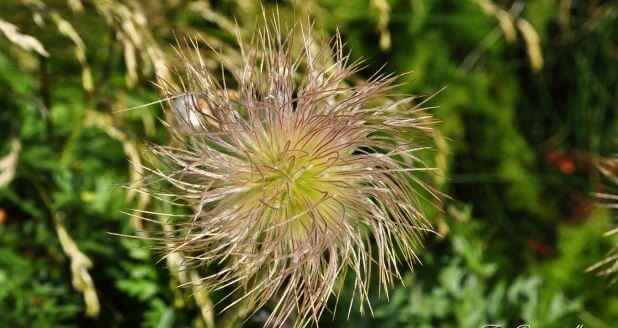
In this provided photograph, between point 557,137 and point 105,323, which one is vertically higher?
point 557,137

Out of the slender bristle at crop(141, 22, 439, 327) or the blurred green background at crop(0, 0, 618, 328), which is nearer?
the slender bristle at crop(141, 22, 439, 327)

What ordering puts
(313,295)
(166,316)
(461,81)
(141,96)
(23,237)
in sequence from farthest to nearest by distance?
(461,81), (141,96), (23,237), (166,316), (313,295)

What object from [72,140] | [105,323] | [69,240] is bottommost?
[105,323]

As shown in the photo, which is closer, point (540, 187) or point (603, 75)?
point (540, 187)

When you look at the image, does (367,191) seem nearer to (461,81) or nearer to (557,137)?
(461,81)

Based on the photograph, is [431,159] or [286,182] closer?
[286,182]

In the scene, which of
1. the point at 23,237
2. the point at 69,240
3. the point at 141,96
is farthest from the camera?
the point at 141,96

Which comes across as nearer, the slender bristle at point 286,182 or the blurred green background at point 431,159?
the slender bristle at point 286,182

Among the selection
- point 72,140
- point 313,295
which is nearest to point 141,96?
point 72,140
